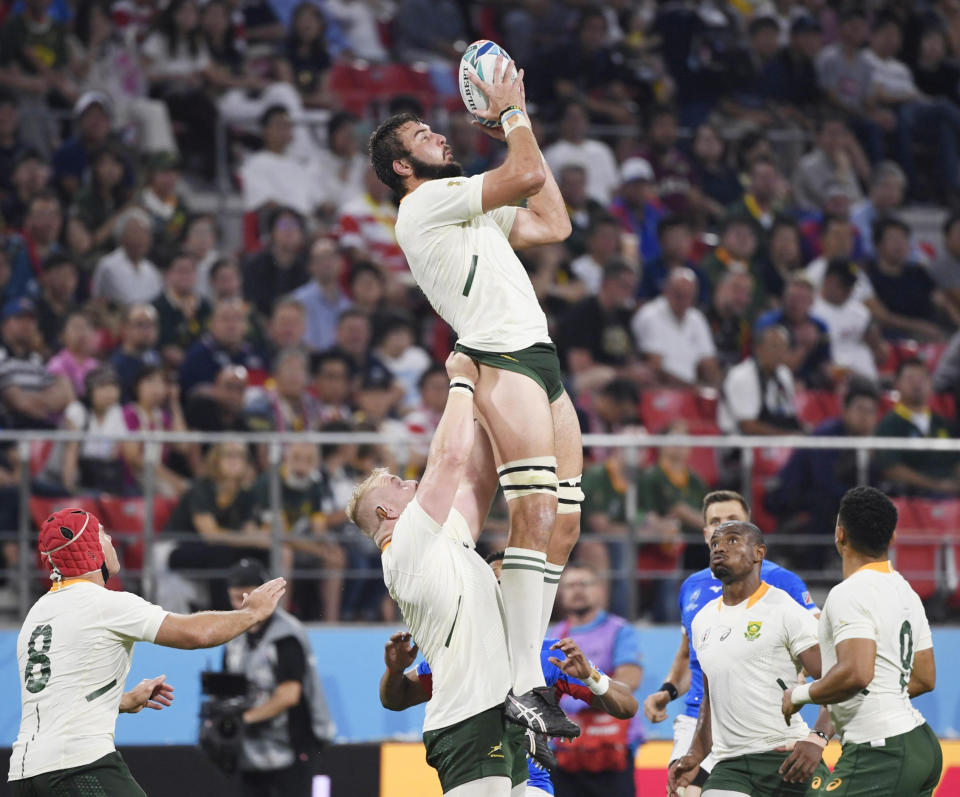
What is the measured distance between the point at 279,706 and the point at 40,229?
16.4 feet

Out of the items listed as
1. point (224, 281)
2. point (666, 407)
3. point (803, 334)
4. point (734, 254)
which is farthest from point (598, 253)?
point (224, 281)

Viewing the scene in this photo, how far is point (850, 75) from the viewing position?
54.6ft

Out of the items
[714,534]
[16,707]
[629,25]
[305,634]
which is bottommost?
[16,707]

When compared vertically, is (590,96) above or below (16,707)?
above

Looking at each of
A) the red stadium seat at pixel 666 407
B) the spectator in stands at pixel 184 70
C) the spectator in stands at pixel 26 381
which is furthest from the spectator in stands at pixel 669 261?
the spectator in stands at pixel 26 381

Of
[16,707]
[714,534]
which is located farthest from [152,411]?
[714,534]

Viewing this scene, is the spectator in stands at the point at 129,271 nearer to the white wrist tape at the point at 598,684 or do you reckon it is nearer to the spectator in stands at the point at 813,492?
the spectator in stands at the point at 813,492

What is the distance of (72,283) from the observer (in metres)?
11.6

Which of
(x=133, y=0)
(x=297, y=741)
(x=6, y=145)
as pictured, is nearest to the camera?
(x=297, y=741)

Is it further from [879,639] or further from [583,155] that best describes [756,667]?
[583,155]

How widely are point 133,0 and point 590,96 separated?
15.2ft

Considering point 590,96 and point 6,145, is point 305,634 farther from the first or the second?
point 590,96

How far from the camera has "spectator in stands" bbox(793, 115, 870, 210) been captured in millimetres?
15562

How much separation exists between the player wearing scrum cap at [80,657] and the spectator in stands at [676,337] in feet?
22.6
